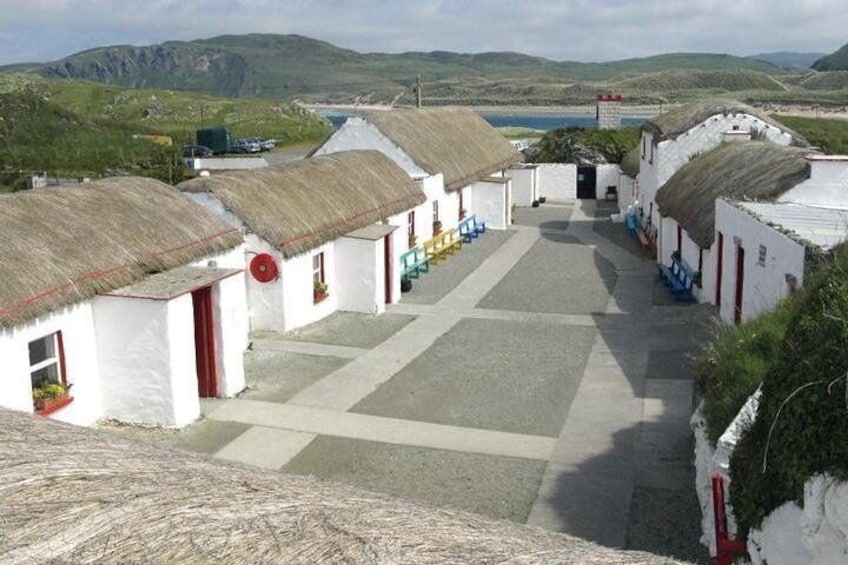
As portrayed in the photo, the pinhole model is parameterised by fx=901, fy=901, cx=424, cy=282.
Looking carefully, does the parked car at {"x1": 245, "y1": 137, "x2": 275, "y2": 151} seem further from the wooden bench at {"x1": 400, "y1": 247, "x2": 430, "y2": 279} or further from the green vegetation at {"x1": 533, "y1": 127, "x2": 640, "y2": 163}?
the wooden bench at {"x1": 400, "y1": 247, "x2": 430, "y2": 279}

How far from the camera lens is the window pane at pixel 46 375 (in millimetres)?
14406

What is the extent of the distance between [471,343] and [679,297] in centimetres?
700

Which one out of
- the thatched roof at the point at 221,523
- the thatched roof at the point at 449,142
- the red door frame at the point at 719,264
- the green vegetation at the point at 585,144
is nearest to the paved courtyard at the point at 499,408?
the red door frame at the point at 719,264

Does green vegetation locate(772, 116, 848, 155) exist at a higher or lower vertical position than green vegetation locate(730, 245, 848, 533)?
higher

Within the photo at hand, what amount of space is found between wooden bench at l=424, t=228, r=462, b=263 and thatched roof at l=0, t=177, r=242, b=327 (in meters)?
11.4

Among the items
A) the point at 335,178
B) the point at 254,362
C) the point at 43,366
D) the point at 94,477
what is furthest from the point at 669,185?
the point at 94,477

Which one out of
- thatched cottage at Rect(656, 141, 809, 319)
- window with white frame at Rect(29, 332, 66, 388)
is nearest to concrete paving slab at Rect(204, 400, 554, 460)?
window with white frame at Rect(29, 332, 66, 388)

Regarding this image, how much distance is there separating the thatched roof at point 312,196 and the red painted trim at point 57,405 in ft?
22.0

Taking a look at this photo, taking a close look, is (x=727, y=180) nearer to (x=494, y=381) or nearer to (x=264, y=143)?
(x=494, y=381)


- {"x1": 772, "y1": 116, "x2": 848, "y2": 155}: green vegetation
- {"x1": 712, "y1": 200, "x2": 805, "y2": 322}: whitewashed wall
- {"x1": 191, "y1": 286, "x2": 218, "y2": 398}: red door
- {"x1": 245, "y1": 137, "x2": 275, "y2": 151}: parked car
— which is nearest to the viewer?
{"x1": 712, "y1": 200, "x2": 805, "y2": 322}: whitewashed wall

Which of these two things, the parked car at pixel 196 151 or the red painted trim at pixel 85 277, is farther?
the parked car at pixel 196 151

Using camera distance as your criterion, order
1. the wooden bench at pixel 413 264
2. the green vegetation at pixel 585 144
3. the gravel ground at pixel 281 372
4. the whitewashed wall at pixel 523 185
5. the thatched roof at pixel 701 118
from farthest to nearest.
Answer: the green vegetation at pixel 585 144 < the whitewashed wall at pixel 523 185 < the thatched roof at pixel 701 118 < the wooden bench at pixel 413 264 < the gravel ground at pixel 281 372

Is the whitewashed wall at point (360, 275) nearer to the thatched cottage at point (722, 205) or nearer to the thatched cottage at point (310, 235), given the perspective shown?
the thatched cottage at point (310, 235)

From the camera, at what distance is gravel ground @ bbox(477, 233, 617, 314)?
79.3 ft
